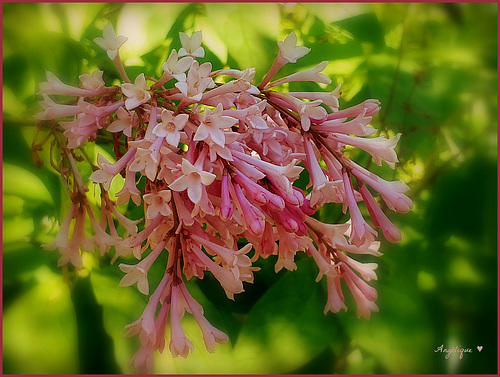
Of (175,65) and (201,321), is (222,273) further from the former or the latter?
(175,65)

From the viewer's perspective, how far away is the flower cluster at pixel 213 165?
60cm

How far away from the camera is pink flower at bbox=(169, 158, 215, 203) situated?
571 millimetres

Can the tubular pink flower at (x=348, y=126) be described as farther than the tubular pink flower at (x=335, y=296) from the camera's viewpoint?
No

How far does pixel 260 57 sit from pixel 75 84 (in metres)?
0.30

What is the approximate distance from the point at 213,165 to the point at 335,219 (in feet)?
1.04

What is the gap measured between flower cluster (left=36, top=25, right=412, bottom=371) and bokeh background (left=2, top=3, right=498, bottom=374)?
0.11 metres

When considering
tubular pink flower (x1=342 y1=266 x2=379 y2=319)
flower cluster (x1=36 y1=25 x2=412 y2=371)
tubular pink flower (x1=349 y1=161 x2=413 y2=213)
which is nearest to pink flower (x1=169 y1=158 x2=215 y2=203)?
flower cluster (x1=36 y1=25 x2=412 y2=371)

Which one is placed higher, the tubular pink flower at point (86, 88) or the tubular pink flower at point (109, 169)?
the tubular pink flower at point (86, 88)

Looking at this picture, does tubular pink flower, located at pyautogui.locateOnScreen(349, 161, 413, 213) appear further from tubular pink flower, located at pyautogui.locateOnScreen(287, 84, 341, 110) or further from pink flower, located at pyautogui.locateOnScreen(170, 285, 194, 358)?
pink flower, located at pyautogui.locateOnScreen(170, 285, 194, 358)

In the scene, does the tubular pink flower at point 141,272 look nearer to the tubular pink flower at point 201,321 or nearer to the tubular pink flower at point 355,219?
the tubular pink flower at point 201,321

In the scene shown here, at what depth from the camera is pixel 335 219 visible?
0.85 meters

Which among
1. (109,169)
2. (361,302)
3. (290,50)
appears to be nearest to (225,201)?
(109,169)

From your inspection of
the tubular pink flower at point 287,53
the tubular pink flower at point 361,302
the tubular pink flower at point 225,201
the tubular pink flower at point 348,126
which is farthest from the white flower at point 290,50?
the tubular pink flower at point 361,302

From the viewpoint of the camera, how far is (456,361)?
893mm
